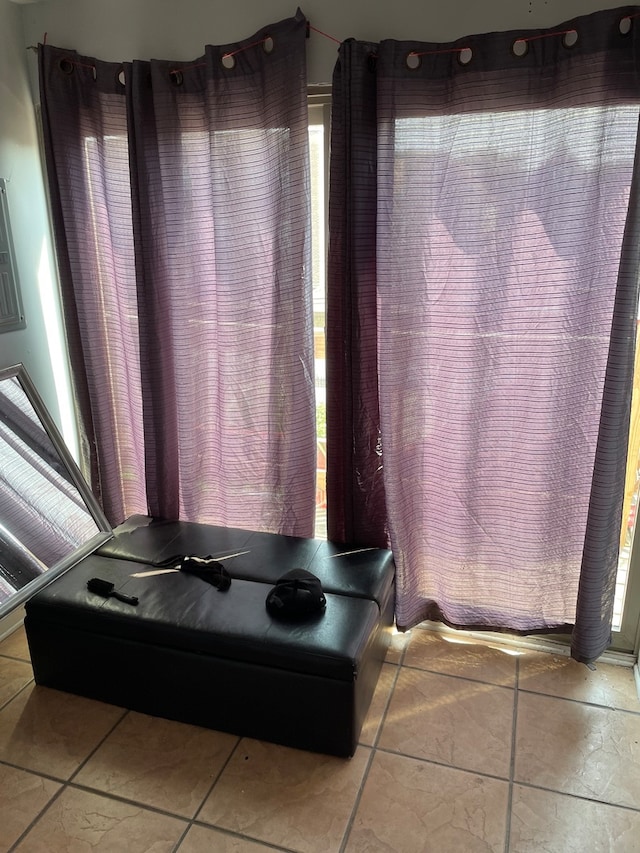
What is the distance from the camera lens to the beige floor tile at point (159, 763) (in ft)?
5.66

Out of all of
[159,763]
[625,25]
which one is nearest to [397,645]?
[159,763]

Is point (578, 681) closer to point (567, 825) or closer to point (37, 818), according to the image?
point (567, 825)

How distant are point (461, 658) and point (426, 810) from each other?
0.65 metres

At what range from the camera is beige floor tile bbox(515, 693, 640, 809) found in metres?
1.74

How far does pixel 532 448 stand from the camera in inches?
80.3

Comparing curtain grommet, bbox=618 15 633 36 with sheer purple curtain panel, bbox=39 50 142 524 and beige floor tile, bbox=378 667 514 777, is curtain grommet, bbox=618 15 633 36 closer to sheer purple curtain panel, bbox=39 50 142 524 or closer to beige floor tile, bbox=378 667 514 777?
sheer purple curtain panel, bbox=39 50 142 524

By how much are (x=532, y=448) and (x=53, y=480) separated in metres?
1.67

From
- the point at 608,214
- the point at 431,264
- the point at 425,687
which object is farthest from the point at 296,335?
the point at 425,687

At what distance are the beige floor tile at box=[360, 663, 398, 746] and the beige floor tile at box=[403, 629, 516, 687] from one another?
80mm

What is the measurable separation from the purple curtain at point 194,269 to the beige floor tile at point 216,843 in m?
1.01

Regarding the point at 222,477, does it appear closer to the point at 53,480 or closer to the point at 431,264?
the point at 53,480

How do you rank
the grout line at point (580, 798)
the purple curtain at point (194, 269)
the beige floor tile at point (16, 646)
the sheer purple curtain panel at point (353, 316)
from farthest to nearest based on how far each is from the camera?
the beige floor tile at point (16, 646) < the purple curtain at point (194, 269) < the sheer purple curtain panel at point (353, 316) < the grout line at point (580, 798)

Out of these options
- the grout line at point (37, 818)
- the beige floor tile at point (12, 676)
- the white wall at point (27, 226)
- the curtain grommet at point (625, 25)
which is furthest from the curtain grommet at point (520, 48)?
the beige floor tile at point (12, 676)

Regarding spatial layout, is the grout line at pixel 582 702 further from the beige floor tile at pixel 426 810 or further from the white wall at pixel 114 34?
the white wall at pixel 114 34
